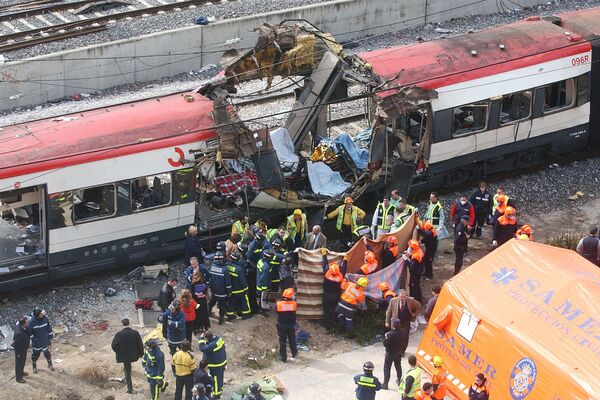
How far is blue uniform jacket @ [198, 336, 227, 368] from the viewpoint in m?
14.2

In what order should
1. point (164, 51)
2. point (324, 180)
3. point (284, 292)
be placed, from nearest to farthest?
point (284, 292) → point (324, 180) → point (164, 51)

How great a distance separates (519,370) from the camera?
13.5 metres

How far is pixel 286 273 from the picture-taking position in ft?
52.7

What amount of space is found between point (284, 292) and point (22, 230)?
525cm

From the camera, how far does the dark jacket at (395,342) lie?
48.7 feet

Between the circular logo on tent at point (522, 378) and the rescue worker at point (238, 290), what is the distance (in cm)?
470

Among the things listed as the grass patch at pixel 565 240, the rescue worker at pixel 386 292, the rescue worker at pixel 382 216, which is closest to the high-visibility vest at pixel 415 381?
the rescue worker at pixel 386 292

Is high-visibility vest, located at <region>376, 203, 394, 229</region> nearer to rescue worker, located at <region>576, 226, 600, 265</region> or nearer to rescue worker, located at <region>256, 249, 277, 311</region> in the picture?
rescue worker, located at <region>256, 249, 277, 311</region>

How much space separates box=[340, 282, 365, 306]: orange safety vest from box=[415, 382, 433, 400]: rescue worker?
308 centimetres

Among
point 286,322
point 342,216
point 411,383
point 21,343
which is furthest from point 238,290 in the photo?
point 411,383

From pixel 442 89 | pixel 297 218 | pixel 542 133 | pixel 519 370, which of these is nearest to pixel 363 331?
pixel 297 218

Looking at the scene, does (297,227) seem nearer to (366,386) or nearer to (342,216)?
(342,216)

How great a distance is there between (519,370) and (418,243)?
13.0ft

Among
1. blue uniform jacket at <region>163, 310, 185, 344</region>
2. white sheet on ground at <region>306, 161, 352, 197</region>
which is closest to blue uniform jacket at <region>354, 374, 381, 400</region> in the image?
blue uniform jacket at <region>163, 310, 185, 344</region>
